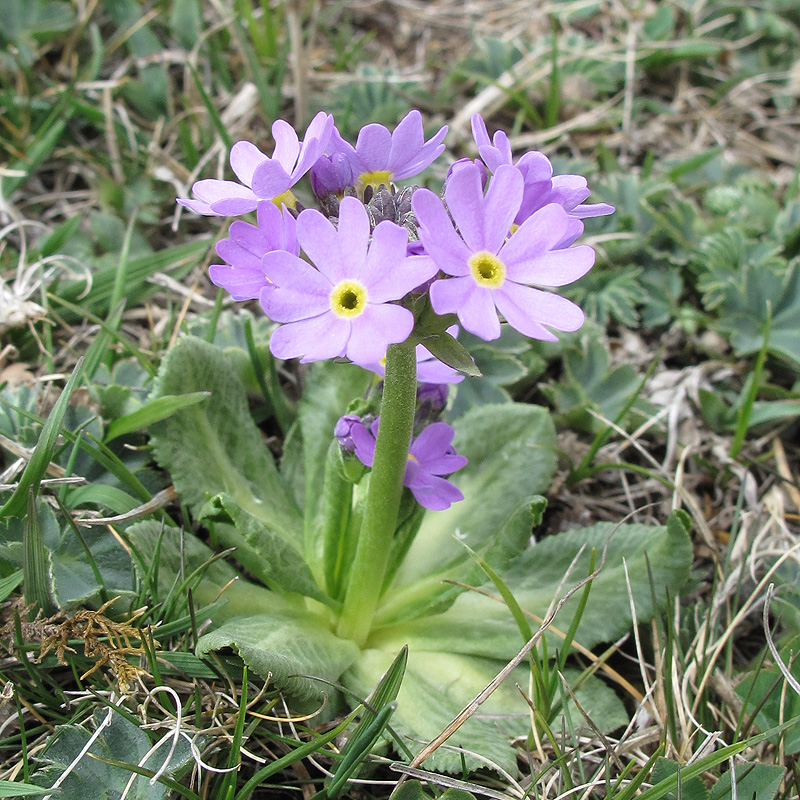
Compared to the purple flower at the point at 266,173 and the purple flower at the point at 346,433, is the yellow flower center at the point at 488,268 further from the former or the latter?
the purple flower at the point at 346,433

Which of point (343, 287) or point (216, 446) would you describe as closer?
point (343, 287)

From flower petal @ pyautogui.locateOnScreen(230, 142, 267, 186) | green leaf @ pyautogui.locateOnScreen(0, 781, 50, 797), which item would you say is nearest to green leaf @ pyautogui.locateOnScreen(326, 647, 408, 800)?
green leaf @ pyautogui.locateOnScreen(0, 781, 50, 797)

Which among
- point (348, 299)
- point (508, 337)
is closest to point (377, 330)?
point (348, 299)

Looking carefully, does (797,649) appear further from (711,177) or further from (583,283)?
(711,177)

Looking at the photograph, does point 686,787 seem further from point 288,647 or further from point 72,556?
point 72,556

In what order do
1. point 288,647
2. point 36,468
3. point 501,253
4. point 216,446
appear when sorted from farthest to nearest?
1. point 216,446
2. point 36,468
3. point 288,647
4. point 501,253

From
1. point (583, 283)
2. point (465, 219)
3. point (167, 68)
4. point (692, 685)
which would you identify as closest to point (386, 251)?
point (465, 219)
